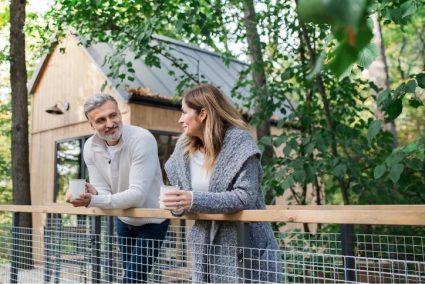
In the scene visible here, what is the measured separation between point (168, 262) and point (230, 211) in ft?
3.59

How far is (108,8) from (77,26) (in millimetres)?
396

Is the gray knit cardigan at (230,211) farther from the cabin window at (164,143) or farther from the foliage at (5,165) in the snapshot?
the foliage at (5,165)

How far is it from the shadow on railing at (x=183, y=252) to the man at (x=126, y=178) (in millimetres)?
89

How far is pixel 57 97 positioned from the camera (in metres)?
9.68

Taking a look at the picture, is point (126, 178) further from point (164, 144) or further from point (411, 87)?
point (164, 144)

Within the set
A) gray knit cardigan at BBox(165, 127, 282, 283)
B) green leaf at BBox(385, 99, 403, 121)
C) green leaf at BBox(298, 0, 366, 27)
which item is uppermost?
green leaf at BBox(385, 99, 403, 121)

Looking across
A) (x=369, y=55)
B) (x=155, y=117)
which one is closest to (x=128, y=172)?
(x=369, y=55)

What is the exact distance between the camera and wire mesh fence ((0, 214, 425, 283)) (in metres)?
2.12

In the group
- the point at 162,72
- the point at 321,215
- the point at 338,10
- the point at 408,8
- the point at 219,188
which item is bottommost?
the point at 321,215

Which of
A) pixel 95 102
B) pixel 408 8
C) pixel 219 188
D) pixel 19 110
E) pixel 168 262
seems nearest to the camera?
pixel 408 8

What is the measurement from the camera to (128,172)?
2.81m

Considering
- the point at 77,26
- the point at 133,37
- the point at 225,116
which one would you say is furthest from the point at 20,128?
the point at 225,116

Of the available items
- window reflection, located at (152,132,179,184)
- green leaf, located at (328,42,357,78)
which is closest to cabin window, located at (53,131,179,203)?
window reflection, located at (152,132,179,184)

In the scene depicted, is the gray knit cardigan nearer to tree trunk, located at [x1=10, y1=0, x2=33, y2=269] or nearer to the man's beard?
the man's beard
